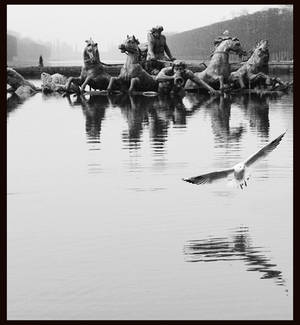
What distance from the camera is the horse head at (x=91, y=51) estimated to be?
33.0 metres

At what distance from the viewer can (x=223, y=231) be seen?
10.1m

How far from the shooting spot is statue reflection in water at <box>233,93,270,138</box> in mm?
20969

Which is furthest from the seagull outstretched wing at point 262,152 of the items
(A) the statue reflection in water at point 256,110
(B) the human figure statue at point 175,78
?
(B) the human figure statue at point 175,78

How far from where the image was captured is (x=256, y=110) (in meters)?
26.0

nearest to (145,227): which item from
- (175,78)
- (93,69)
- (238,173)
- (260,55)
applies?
(238,173)

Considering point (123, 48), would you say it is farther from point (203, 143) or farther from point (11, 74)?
point (203, 143)

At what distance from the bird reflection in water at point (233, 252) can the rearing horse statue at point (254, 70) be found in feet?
77.3

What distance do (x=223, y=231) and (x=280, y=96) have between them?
2273cm

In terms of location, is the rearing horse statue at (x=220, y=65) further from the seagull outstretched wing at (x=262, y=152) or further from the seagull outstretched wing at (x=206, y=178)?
the seagull outstretched wing at (x=206, y=178)

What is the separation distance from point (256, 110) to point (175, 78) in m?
7.26

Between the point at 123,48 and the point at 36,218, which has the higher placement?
the point at 123,48

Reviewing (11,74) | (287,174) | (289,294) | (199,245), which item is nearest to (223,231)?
(199,245)

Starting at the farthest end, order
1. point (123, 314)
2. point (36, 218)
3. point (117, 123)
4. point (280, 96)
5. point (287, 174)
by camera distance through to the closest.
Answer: point (280, 96), point (117, 123), point (287, 174), point (36, 218), point (123, 314)

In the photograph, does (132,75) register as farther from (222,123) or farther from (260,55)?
(222,123)
